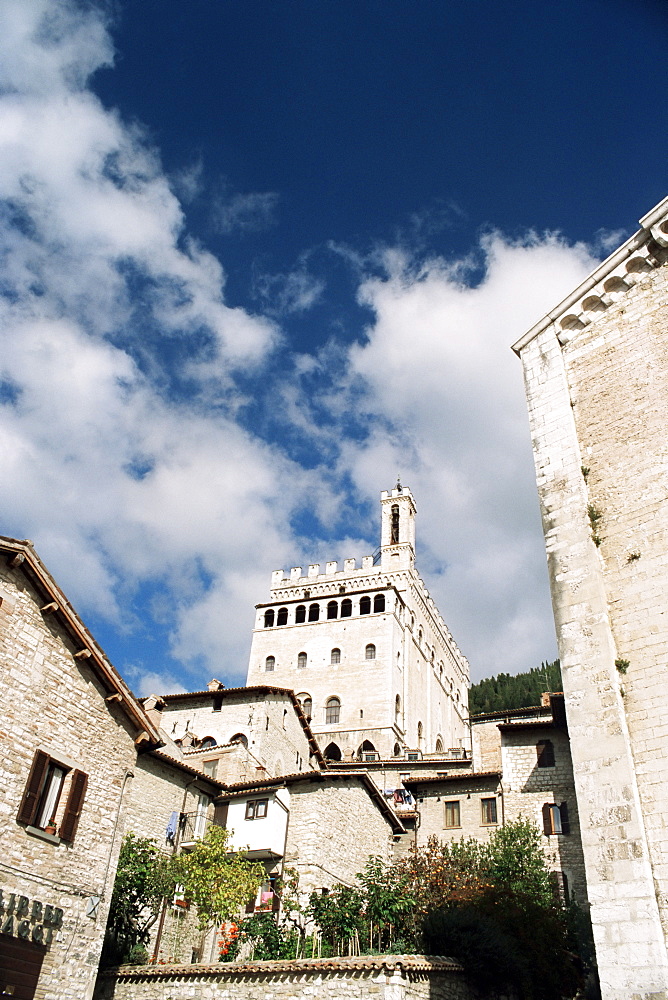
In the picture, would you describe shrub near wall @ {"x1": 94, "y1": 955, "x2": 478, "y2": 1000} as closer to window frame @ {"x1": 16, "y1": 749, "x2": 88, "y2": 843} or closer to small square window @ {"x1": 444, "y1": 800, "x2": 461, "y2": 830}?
window frame @ {"x1": 16, "y1": 749, "x2": 88, "y2": 843}

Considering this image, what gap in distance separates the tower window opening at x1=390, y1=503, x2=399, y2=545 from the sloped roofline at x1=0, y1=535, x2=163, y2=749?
51.4 metres

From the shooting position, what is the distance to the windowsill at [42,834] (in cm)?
1570

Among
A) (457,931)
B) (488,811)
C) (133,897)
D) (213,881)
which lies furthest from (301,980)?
(488,811)

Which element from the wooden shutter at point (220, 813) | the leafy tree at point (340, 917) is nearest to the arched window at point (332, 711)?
the wooden shutter at point (220, 813)

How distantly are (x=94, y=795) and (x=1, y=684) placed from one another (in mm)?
3829

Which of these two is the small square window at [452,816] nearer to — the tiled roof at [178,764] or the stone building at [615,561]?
the tiled roof at [178,764]

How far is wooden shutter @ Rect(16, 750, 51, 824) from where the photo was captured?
15664 mm

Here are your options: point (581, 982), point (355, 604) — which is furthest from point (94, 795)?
point (355, 604)

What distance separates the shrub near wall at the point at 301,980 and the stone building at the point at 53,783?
2.94 metres

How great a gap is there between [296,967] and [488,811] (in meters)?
15.6

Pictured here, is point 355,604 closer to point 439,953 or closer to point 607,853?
point 439,953

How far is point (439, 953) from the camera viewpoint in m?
19.0

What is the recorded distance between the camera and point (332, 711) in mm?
62625

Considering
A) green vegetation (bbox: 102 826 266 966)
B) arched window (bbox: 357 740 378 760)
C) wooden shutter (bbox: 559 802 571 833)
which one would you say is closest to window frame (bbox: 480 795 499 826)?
wooden shutter (bbox: 559 802 571 833)
